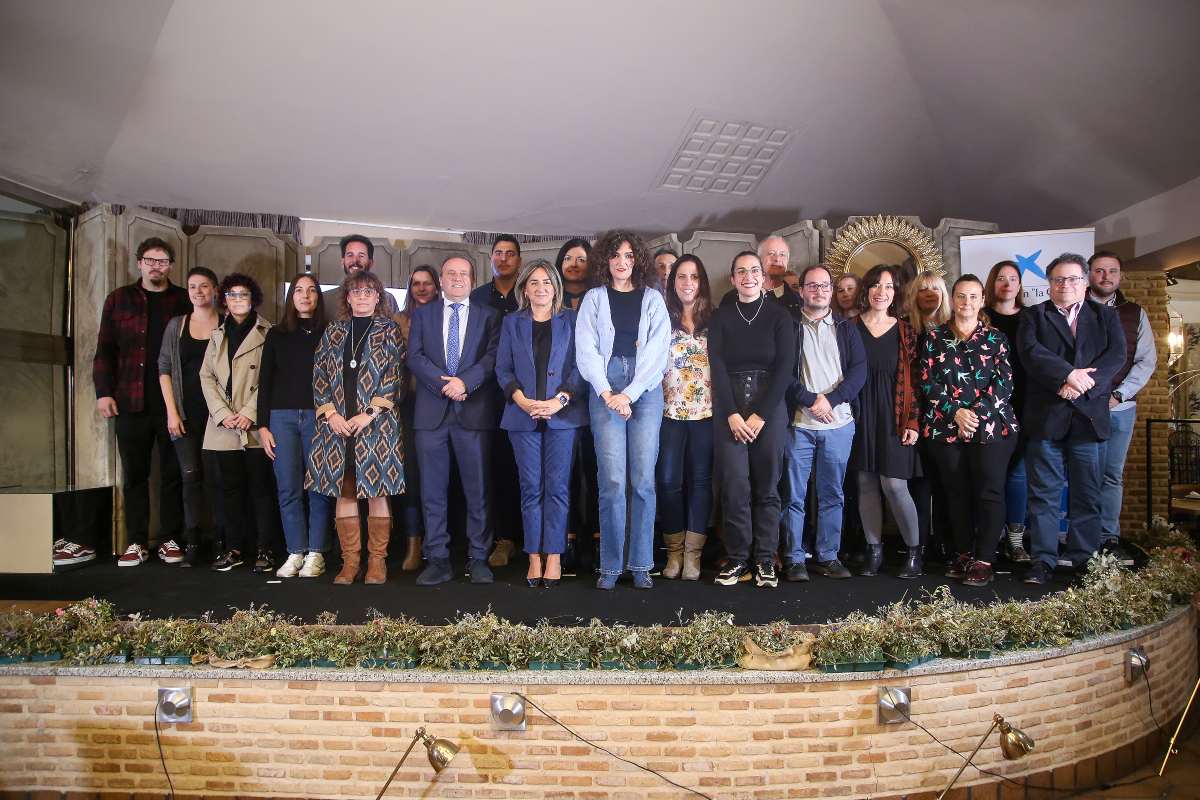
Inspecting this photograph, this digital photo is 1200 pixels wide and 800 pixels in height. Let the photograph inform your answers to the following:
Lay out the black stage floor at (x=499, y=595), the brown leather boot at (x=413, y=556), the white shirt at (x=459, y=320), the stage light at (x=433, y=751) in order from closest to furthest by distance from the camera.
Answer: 1. the stage light at (x=433, y=751)
2. the black stage floor at (x=499, y=595)
3. the white shirt at (x=459, y=320)
4. the brown leather boot at (x=413, y=556)

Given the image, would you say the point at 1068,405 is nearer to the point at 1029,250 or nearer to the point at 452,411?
the point at 1029,250

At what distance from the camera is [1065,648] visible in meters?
2.86

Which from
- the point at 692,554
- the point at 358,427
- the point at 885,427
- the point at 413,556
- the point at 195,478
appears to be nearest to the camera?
the point at 358,427

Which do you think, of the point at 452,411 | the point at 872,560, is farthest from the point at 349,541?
the point at 872,560

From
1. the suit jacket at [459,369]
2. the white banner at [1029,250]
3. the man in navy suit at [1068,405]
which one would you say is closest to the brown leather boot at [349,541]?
the suit jacket at [459,369]

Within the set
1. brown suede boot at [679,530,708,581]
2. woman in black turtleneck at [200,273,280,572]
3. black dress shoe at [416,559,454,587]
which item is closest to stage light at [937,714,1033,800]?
brown suede boot at [679,530,708,581]

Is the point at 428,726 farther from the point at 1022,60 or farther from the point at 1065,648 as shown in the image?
the point at 1022,60

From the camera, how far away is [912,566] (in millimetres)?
3664

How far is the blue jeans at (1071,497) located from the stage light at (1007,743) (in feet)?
3.93

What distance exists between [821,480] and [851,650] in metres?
1.22

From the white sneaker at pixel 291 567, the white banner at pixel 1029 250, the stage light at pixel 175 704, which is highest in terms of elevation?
the white banner at pixel 1029 250

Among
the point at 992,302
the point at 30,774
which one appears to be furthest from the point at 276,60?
the point at 992,302

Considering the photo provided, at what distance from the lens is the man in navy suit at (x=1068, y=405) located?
143 inches

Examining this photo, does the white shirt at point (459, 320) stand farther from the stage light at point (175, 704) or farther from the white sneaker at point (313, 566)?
the stage light at point (175, 704)
